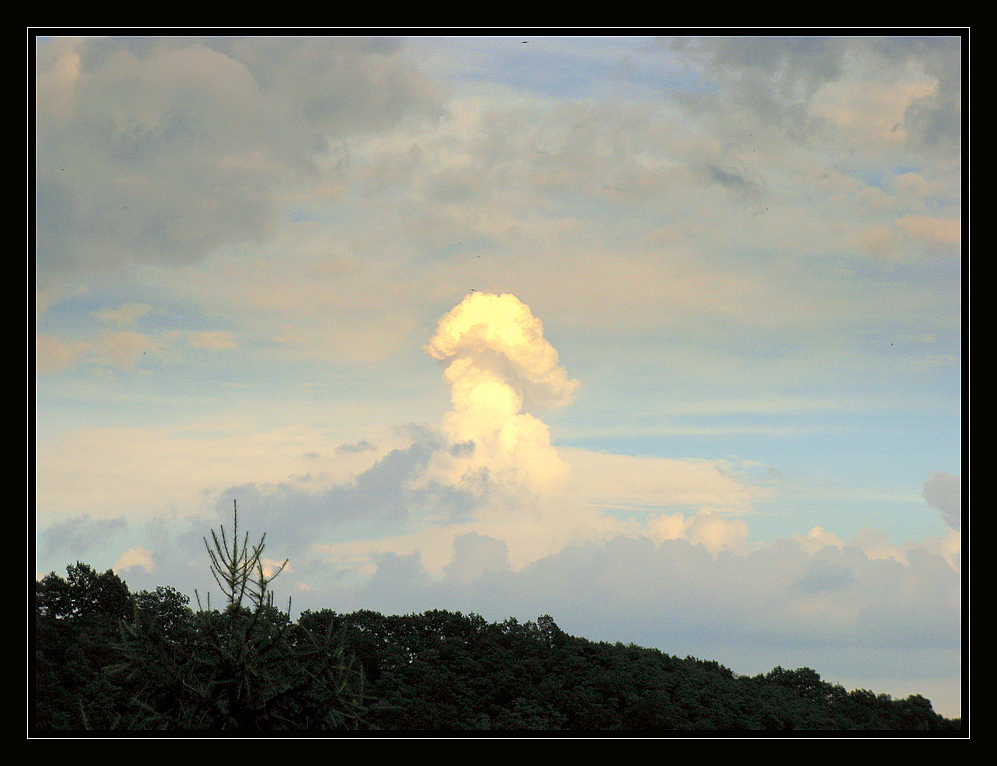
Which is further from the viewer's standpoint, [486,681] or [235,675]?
[486,681]

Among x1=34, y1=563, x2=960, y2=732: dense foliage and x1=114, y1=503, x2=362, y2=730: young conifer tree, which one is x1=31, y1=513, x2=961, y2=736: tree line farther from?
x1=114, y1=503, x2=362, y2=730: young conifer tree

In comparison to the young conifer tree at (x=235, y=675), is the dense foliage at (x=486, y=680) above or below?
below

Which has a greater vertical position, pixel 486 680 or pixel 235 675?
pixel 235 675

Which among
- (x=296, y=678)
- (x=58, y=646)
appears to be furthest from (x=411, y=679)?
(x=296, y=678)

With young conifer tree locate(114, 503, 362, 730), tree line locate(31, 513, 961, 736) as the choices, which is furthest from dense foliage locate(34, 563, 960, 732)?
young conifer tree locate(114, 503, 362, 730)

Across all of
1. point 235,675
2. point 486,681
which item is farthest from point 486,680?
point 235,675

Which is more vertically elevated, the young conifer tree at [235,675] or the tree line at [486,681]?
the young conifer tree at [235,675]

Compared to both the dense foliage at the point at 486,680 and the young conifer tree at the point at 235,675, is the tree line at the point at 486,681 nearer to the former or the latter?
the dense foliage at the point at 486,680

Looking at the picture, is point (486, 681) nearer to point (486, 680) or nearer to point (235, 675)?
point (486, 680)

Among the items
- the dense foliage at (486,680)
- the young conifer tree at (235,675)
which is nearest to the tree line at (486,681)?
the dense foliage at (486,680)

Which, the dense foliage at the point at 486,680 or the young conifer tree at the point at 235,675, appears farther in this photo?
the dense foliage at the point at 486,680

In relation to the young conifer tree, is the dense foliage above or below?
below
